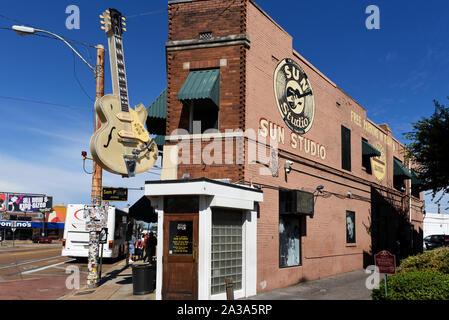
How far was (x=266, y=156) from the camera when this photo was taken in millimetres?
14953

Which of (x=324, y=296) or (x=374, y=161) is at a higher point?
(x=374, y=161)

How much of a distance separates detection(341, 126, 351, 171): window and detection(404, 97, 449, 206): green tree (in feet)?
10.2

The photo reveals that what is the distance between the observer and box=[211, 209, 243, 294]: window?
12.4 meters

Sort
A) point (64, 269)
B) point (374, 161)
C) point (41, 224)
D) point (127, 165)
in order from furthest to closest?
point (41, 224)
point (374, 161)
point (64, 269)
point (127, 165)

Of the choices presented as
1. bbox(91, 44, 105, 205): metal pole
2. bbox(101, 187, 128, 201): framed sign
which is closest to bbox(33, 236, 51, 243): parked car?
bbox(101, 187, 128, 201): framed sign

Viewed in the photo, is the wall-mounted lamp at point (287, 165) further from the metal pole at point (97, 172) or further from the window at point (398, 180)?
the window at point (398, 180)

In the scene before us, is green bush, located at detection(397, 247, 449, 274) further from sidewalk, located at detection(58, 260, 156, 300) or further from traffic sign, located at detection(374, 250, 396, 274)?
sidewalk, located at detection(58, 260, 156, 300)

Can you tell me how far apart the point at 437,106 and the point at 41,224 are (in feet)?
203

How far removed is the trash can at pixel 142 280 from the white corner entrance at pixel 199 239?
1.45 metres

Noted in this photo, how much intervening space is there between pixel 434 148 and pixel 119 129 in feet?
48.8

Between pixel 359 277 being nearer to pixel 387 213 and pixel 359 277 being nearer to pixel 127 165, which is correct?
pixel 387 213

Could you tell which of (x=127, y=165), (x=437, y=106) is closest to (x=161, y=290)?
(x=127, y=165)

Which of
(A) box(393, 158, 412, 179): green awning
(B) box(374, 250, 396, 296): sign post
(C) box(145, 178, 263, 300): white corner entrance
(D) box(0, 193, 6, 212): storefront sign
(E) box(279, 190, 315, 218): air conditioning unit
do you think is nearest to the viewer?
(B) box(374, 250, 396, 296): sign post
